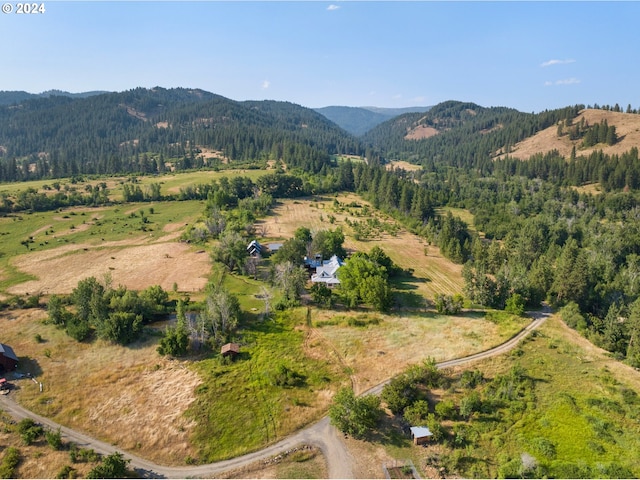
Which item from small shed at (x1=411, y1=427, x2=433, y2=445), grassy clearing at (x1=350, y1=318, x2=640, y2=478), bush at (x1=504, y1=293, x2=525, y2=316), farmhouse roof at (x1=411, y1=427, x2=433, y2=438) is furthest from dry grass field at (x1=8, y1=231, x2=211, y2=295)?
bush at (x1=504, y1=293, x2=525, y2=316)

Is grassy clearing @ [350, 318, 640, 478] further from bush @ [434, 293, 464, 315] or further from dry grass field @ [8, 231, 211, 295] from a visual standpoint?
dry grass field @ [8, 231, 211, 295]

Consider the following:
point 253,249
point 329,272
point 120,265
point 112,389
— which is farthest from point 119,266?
point 329,272

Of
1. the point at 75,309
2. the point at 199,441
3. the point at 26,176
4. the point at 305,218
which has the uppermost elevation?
the point at 26,176

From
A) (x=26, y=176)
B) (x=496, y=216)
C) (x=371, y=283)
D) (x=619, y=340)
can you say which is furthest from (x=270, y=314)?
(x=26, y=176)

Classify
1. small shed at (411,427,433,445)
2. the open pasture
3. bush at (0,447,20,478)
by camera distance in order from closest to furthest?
1. bush at (0,447,20,478)
2. small shed at (411,427,433,445)
3. the open pasture

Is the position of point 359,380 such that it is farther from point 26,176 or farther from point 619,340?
point 26,176

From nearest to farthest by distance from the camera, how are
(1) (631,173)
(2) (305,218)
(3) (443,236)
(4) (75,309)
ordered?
(4) (75,309) → (3) (443,236) → (2) (305,218) → (1) (631,173)
